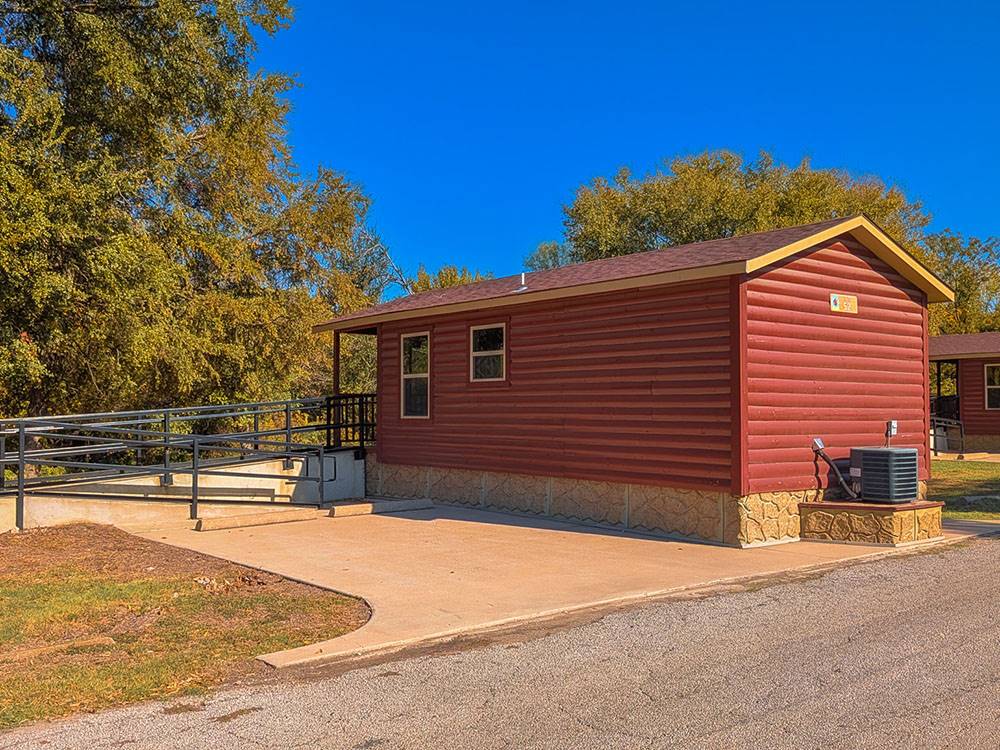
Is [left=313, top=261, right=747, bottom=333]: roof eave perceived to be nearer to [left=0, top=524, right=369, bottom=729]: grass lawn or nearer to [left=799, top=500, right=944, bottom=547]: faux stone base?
[left=799, top=500, right=944, bottom=547]: faux stone base

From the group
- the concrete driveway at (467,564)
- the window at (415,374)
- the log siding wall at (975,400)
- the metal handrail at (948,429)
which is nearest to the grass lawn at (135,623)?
the concrete driveway at (467,564)

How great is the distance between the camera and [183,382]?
1588cm

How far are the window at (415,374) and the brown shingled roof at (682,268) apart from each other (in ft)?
1.73

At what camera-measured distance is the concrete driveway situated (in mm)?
6238

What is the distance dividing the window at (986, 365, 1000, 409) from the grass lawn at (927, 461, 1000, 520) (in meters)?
4.63

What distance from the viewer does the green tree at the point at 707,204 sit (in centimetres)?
3338

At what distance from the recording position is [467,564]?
8.52 metres

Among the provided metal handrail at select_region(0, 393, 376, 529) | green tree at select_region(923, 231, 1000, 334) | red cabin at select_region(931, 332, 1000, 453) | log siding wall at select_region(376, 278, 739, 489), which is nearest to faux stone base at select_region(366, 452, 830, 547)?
log siding wall at select_region(376, 278, 739, 489)

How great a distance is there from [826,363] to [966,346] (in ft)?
59.2

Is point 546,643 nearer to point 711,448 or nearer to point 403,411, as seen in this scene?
point 711,448

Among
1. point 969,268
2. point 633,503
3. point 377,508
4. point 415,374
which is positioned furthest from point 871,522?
point 969,268

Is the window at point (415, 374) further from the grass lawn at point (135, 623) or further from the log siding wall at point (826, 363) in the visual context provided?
the log siding wall at point (826, 363)

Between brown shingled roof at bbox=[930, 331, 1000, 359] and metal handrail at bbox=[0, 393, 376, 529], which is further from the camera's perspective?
brown shingled roof at bbox=[930, 331, 1000, 359]

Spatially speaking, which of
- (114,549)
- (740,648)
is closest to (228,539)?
(114,549)
